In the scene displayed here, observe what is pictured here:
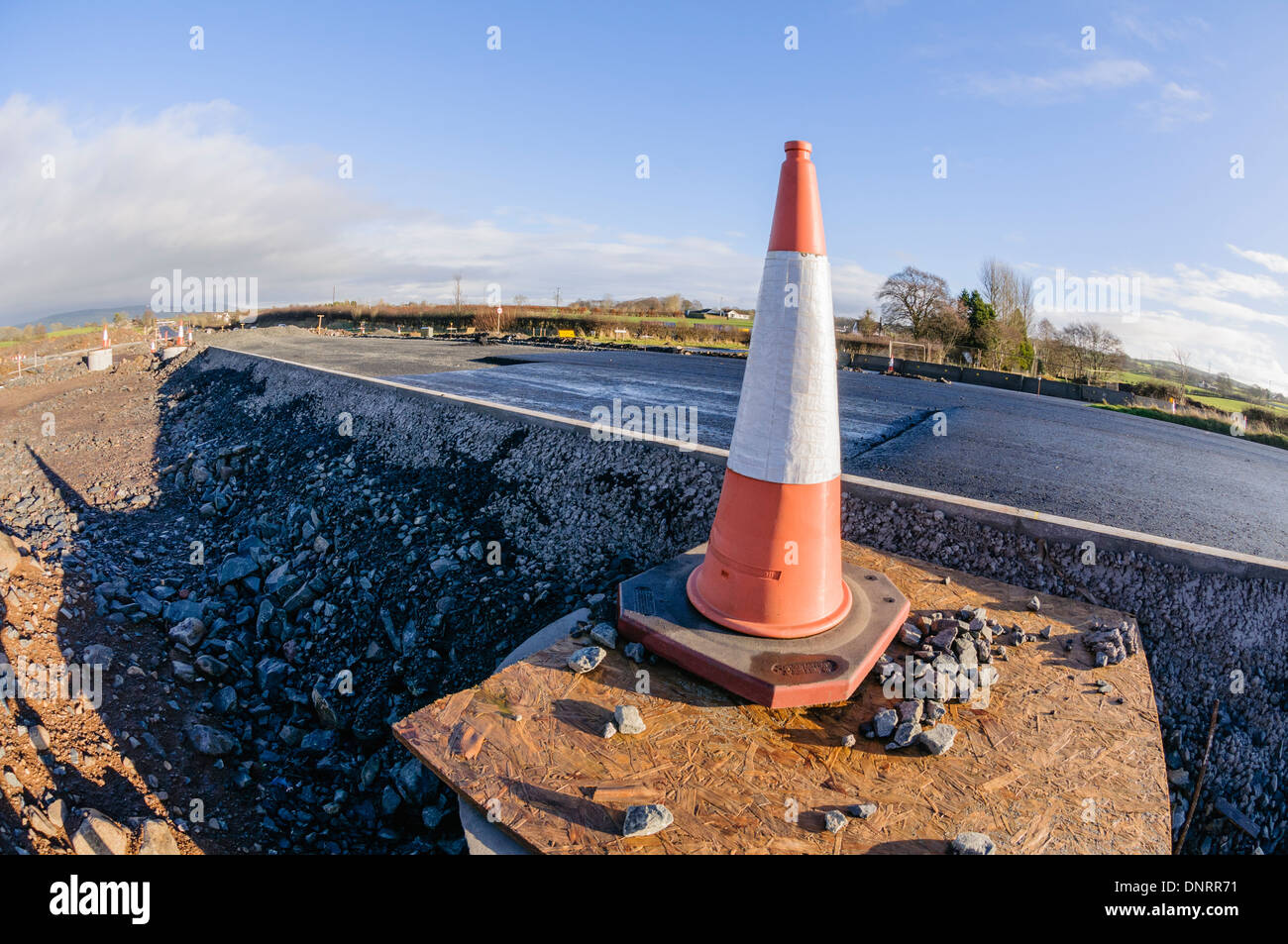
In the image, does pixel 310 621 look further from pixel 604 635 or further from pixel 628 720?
pixel 628 720

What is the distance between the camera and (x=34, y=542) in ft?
24.4

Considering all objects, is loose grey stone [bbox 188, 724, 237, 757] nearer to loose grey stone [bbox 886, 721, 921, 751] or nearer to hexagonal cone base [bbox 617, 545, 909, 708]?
hexagonal cone base [bbox 617, 545, 909, 708]

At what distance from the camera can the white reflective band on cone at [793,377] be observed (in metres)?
3.68

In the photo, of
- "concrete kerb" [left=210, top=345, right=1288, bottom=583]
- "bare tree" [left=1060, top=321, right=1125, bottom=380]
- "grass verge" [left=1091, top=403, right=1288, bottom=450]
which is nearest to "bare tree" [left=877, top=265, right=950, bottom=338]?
"bare tree" [left=1060, top=321, right=1125, bottom=380]

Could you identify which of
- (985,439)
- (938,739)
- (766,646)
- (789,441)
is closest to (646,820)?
(766,646)

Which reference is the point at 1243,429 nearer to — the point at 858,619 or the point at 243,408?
the point at 858,619

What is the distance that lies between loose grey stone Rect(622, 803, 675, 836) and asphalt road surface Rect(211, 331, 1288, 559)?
16.7 feet

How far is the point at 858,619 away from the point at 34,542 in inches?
378

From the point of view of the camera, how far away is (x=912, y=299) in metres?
35.5

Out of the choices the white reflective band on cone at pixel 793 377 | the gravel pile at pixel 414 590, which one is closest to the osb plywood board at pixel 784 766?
the gravel pile at pixel 414 590

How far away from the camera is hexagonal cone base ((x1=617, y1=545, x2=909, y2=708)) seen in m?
3.30

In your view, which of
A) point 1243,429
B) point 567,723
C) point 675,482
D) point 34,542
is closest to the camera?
point 567,723

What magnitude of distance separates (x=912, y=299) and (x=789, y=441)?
120ft
